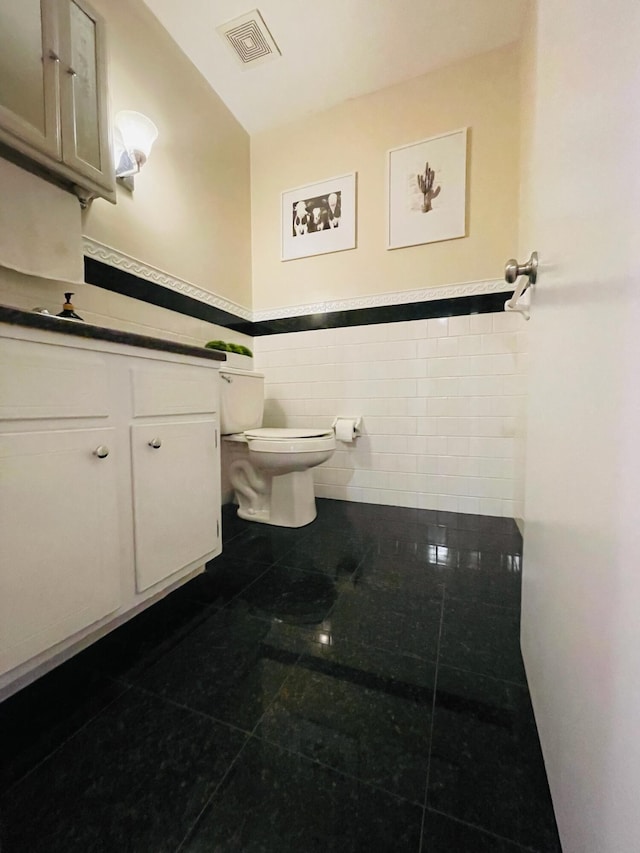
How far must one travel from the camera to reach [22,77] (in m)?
1.00

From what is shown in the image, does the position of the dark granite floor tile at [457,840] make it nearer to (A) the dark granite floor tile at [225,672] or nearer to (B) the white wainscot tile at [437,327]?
(A) the dark granite floor tile at [225,672]

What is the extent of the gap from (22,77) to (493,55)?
207 centimetres

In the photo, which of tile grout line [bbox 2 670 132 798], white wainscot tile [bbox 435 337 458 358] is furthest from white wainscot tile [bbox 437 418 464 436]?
tile grout line [bbox 2 670 132 798]

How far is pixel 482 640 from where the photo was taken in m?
0.86

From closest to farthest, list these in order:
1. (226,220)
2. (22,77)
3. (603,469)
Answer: (603,469)
(22,77)
(226,220)

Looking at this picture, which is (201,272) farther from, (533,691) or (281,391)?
(533,691)

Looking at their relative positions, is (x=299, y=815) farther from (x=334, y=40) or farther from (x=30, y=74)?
(x=334, y=40)

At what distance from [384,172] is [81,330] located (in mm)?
1916

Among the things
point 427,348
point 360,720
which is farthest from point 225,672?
point 427,348

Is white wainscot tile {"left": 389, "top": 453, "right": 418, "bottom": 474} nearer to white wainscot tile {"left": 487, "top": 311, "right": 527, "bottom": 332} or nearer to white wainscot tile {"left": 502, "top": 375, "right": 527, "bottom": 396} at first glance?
white wainscot tile {"left": 502, "top": 375, "right": 527, "bottom": 396}

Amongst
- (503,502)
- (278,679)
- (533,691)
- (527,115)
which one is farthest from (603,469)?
(527,115)

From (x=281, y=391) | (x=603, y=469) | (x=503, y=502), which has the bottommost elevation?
(x=503, y=502)

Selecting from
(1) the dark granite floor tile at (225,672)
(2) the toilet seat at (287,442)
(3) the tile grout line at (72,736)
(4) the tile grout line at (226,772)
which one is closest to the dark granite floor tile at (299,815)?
(4) the tile grout line at (226,772)

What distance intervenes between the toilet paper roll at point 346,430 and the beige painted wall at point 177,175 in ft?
3.39
